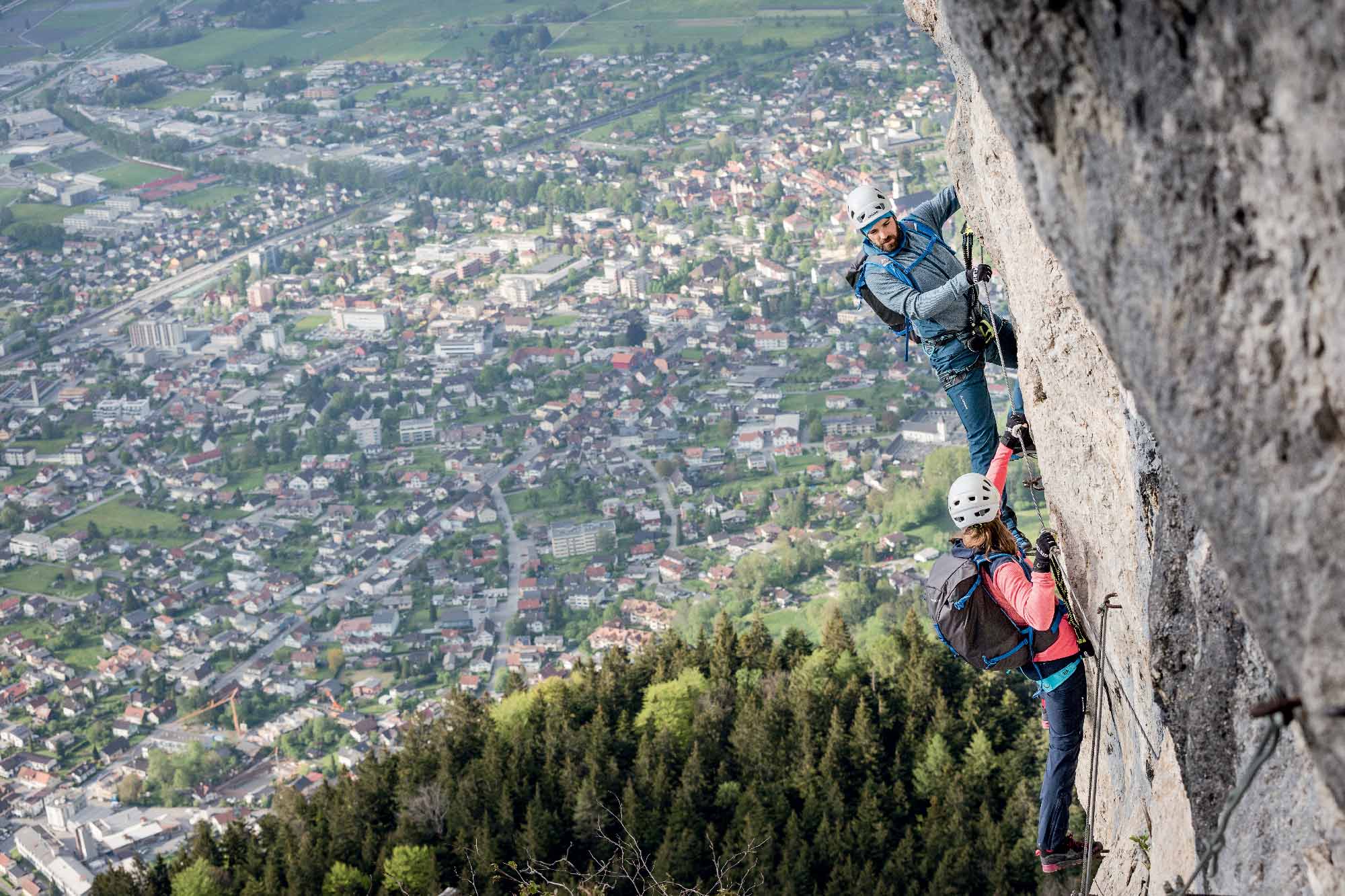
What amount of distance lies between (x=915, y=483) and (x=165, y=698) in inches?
994

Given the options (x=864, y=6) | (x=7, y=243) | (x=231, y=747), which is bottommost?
(x=231, y=747)

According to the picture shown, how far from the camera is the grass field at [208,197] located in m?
85.2

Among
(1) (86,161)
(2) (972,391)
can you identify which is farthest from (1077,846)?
(1) (86,161)

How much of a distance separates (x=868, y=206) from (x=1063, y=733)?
2.87m

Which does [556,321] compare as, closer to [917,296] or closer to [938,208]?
[938,208]

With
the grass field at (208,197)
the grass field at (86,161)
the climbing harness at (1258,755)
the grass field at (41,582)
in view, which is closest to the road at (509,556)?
the grass field at (41,582)

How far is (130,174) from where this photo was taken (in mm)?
89750

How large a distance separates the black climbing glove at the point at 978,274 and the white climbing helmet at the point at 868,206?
555 mm

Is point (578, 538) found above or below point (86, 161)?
below

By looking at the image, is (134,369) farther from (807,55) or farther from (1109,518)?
(1109,518)

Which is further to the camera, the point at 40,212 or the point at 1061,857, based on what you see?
the point at 40,212

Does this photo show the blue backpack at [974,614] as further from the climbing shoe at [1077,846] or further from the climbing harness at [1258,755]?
the climbing harness at [1258,755]

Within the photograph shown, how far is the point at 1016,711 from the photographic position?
18641mm

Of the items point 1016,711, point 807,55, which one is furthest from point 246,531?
point 807,55
